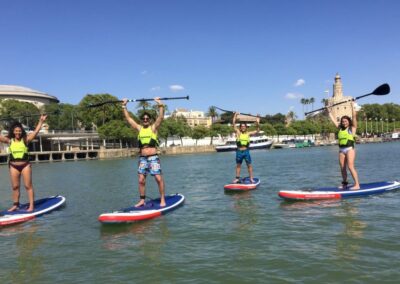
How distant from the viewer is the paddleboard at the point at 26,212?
11609mm

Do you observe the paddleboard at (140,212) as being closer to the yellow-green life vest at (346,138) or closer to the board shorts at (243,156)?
the board shorts at (243,156)

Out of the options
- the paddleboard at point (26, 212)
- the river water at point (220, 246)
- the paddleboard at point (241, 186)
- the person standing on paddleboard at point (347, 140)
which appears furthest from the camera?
the paddleboard at point (241, 186)

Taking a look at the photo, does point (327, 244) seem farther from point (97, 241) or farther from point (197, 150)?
point (197, 150)

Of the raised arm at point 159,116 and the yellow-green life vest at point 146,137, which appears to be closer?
the raised arm at point 159,116

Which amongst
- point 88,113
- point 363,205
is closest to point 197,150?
point 88,113

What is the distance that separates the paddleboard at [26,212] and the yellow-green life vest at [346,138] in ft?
34.2

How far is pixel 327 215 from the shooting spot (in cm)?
1129

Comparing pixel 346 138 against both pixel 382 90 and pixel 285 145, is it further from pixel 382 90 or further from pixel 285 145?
pixel 285 145

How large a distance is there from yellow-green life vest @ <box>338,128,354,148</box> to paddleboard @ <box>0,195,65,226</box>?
34.2ft

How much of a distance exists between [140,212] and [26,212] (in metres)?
3.87

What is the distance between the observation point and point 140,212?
11.4 m

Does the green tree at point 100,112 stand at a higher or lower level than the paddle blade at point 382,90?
higher

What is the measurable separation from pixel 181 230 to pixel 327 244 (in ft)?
12.2

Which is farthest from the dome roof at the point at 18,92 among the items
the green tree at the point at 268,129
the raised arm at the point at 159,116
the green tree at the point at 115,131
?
the raised arm at the point at 159,116
